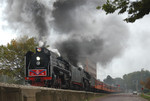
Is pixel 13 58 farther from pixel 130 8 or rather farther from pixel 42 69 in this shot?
pixel 130 8

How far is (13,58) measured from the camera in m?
33.4

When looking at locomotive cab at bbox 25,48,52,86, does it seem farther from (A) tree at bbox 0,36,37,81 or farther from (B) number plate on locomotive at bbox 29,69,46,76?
(A) tree at bbox 0,36,37,81

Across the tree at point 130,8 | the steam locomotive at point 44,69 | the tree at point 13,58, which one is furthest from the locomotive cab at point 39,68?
the tree at point 13,58

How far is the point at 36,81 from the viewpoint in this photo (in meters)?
17.6

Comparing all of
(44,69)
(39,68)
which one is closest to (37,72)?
(39,68)

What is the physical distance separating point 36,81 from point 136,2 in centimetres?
1076

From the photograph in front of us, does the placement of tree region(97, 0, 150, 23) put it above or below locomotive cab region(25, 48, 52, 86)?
above

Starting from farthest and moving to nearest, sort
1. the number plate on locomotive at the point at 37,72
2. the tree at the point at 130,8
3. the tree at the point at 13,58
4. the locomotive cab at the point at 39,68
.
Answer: the tree at the point at 13,58, the number plate on locomotive at the point at 37,72, the locomotive cab at the point at 39,68, the tree at the point at 130,8

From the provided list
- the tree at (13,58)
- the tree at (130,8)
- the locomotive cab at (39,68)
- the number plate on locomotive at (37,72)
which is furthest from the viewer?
the tree at (13,58)

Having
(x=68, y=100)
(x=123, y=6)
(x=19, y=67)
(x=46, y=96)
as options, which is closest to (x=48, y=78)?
(x=68, y=100)

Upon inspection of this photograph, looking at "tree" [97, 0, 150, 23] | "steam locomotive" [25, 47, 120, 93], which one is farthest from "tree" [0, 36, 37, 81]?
"tree" [97, 0, 150, 23]

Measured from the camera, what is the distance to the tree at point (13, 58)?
33.3 m

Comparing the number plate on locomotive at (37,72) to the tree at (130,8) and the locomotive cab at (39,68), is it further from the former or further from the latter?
the tree at (130,8)

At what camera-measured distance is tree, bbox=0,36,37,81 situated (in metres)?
33.3
